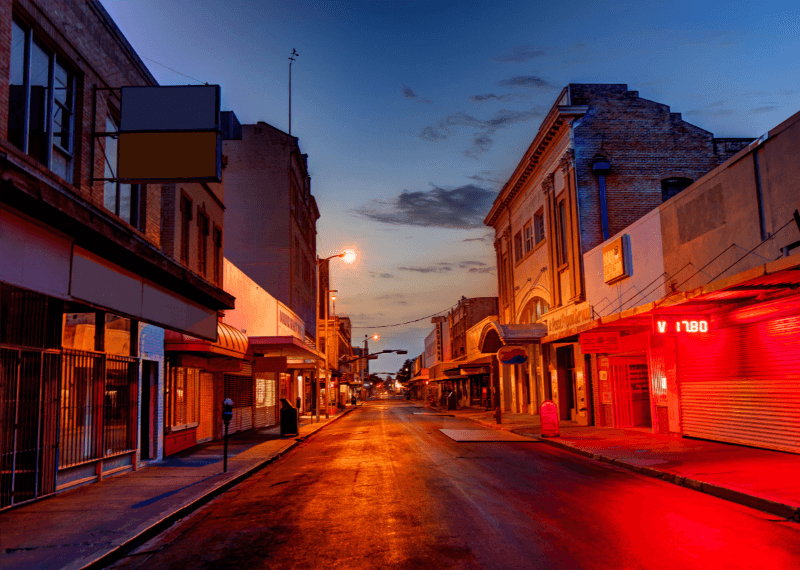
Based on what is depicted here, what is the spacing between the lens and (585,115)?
1102 inches

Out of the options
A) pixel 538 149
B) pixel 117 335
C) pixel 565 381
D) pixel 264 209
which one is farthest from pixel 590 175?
pixel 264 209

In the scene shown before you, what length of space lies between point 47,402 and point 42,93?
509cm

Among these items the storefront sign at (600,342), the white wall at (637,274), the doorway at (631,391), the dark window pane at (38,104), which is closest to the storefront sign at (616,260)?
the white wall at (637,274)

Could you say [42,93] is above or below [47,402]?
above

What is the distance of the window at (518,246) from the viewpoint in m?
38.6

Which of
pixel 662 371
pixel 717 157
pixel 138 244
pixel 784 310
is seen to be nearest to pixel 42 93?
pixel 138 244

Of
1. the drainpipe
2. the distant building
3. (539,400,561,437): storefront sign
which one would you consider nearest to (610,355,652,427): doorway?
(539,400,561,437): storefront sign

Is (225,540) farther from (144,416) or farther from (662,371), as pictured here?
(662,371)

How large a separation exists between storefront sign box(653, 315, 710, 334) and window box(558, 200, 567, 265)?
Answer: 42.7ft

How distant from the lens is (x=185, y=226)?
62.1ft

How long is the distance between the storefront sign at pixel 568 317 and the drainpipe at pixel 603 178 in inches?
123

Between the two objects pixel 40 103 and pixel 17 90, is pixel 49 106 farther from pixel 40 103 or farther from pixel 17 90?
pixel 17 90

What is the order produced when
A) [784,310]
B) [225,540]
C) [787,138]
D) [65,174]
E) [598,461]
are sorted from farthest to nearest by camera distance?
[598,461] < [784,310] < [787,138] < [65,174] < [225,540]

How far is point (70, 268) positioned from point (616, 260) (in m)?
17.7
